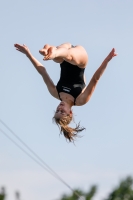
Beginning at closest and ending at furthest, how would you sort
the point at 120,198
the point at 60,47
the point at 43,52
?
1. the point at 43,52
2. the point at 60,47
3. the point at 120,198

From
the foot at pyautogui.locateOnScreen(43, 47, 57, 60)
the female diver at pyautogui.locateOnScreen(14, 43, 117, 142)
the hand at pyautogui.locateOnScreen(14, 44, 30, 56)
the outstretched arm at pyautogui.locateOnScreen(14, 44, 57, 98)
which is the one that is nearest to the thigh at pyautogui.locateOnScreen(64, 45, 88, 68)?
the female diver at pyautogui.locateOnScreen(14, 43, 117, 142)

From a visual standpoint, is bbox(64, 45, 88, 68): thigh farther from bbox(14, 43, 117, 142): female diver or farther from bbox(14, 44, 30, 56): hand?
bbox(14, 44, 30, 56): hand

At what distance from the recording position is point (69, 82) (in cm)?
1655

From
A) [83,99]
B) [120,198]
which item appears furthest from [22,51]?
[120,198]

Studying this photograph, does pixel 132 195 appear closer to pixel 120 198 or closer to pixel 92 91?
pixel 120 198

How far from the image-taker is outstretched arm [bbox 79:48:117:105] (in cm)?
1600

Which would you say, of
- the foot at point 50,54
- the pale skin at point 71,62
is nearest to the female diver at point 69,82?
the pale skin at point 71,62

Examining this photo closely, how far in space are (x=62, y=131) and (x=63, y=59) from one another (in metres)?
1.26

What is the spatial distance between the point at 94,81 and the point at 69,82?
63 centimetres

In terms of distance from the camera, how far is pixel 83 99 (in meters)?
16.3

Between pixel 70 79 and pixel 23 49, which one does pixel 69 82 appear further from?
pixel 23 49

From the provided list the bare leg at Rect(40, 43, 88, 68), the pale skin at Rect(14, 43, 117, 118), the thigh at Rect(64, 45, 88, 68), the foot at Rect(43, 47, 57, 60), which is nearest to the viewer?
the foot at Rect(43, 47, 57, 60)

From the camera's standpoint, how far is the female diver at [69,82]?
16109 millimetres

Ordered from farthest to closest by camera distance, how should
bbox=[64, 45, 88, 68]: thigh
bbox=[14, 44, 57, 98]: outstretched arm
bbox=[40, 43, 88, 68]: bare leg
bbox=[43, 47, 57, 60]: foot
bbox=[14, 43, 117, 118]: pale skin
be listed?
bbox=[14, 44, 57, 98]: outstretched arm
bbox=[64, 45, 88, 68]: thigh
bbox=[14, 43, 117, 118]: pale skin
bbox=[40, 43, 88, 68]: bare leg
bbox=[43, 47, 57, 60]: foot
